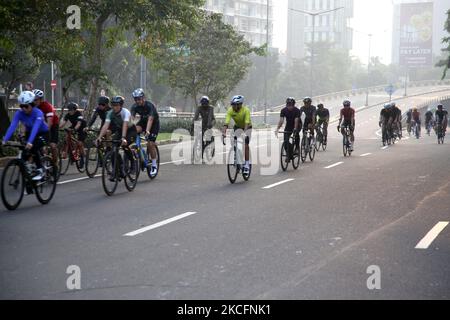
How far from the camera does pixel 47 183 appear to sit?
12.2m

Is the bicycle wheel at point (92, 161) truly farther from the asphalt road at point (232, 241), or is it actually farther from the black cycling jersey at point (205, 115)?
the black cycling jersey at point (205, 115)

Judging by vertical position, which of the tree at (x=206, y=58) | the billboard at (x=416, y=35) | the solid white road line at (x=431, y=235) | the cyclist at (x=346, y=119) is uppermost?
the billboard at (x=416, y=35)

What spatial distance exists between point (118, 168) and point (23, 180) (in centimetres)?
234

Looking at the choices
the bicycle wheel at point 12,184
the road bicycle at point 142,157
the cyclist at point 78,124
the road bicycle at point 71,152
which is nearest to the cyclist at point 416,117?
the road bicycle at point 71,152

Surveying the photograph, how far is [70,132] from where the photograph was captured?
55.8 ft

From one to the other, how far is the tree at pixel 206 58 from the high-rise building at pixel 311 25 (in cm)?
14276

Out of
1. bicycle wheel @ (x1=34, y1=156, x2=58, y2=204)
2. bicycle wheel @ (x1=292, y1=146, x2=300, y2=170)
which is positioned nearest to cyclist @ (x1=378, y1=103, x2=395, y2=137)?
bicycle wheel @ (x1=292, y1=146, x2=300, y2=170)

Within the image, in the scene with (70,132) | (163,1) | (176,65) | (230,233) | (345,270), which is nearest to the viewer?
(345,270)

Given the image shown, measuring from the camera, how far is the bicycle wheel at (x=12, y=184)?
10969 mm

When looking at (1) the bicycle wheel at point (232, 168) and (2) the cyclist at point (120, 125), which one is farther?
(1) the bicycle wheel at point (232, 168)

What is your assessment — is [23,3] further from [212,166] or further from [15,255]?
[15,255]

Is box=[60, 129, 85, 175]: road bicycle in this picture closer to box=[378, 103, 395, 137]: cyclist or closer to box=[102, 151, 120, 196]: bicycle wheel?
box=[102, 151, 120, 196]: bicycle wheel
